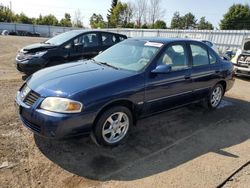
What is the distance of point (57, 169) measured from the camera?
337 cm

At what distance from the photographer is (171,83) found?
4645mm

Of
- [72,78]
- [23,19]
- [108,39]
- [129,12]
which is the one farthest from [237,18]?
[23,19]

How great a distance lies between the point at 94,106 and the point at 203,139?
2136 millimetres

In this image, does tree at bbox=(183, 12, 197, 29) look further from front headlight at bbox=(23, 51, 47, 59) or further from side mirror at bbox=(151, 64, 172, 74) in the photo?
side mirror at bbox=(151, 64, 172, 74)

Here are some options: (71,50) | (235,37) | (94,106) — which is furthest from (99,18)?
(94,106)

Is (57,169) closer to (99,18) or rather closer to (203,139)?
(203,139)

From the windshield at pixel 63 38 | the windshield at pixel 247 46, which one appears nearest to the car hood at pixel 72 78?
the windshield at pixel 63 38

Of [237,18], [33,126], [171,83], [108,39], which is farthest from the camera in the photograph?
[237,18]

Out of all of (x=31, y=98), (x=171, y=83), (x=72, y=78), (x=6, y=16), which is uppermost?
(x=72, y=78)

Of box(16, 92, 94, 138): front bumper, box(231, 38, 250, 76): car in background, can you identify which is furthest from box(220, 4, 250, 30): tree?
box(16, 92, 94, 138): front bumper

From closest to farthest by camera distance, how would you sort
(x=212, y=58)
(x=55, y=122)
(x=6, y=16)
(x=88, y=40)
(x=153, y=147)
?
(x=55, y=122) → (x=153, y=147) → (x=212, y=58) → (x=88, y=40) → (x=6, y=16)

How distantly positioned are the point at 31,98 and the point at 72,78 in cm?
65

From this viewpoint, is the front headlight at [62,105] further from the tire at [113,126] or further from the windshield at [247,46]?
the windshield at [247,46]

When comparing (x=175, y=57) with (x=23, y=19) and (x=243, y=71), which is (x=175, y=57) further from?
(x=23, y=19)
